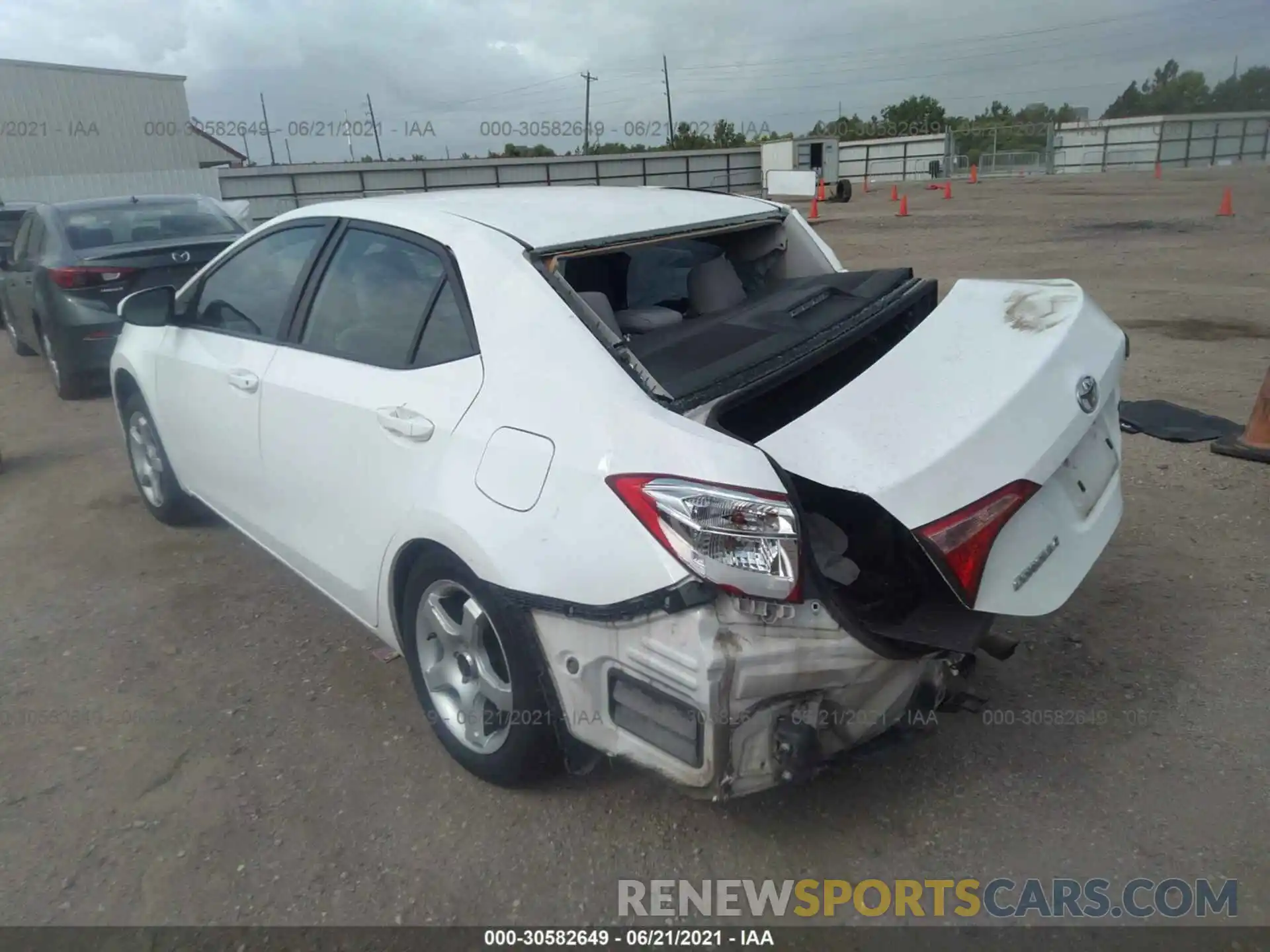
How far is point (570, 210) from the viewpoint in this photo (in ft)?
10.2

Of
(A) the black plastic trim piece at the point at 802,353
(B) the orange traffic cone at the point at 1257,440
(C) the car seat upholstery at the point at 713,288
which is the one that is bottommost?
(B) the orange traffic cone at the point at 1257,440

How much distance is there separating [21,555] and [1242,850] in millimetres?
5207

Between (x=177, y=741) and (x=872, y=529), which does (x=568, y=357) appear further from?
(x=177, y=741)

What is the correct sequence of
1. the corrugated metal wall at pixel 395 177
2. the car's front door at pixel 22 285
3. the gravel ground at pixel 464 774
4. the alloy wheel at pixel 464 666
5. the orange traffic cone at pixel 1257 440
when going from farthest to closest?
the corrugated metal wall at pixel 395 177
the car's front door at pixel 22 285
the orange traffic cone at pixel 1257 440
the alloy wheel at pixel 464 666
the gravel ground at pixel 464 774

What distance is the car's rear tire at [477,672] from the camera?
2.41m

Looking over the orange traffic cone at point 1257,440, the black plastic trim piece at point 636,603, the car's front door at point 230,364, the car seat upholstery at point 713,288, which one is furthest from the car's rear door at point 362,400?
the orange traffic cone at point 1257,440

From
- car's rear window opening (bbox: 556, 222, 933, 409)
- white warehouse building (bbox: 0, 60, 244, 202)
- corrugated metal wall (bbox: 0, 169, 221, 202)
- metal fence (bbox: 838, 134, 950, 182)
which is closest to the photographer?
car's rear window opening (bbox: 556, 222, 933, 409)

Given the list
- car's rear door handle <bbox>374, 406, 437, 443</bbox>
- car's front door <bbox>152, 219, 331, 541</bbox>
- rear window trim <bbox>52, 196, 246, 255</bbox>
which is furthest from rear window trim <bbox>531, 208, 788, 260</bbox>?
rear window trim <bbox>52, 196, 246, 255</bbox>

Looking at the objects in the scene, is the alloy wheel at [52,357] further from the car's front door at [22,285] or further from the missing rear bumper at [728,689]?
the missing rear bumper at [728,689]

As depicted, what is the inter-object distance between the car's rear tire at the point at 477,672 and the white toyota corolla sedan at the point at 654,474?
0.03ft

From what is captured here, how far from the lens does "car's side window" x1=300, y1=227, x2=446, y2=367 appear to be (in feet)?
9.37

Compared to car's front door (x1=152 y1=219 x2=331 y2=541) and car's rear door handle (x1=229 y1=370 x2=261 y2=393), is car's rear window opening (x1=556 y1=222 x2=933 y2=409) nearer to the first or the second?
car's front door (x1=152 y1=219 x2=331 y2=541)

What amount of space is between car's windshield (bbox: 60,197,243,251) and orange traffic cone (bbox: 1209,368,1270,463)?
290 inches

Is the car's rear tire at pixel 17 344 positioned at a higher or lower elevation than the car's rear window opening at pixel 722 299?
lower
